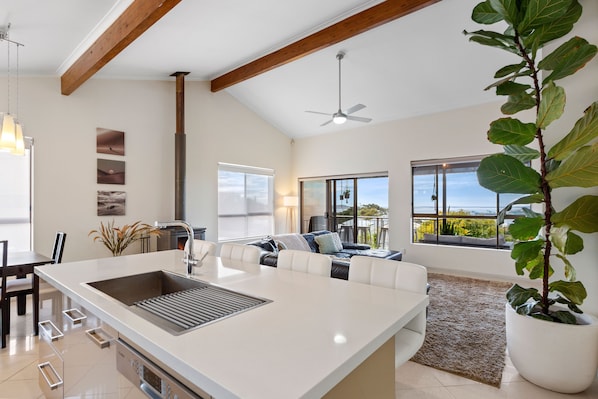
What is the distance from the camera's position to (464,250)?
5250mm

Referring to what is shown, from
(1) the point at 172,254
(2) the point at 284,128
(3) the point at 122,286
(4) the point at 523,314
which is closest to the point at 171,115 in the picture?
(2) the point at 284,128

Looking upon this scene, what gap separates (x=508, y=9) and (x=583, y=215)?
1396 mm

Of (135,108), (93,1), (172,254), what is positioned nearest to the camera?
(172,254)

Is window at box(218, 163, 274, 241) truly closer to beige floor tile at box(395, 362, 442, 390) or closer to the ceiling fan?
the ceiling fan

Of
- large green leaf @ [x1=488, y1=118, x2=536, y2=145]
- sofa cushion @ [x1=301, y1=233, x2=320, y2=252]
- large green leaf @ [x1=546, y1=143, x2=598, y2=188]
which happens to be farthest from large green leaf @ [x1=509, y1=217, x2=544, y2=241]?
sofa cushion @ [x1=301, y1=233, x2=320, y2=252]

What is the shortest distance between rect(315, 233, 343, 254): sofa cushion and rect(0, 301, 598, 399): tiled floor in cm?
276

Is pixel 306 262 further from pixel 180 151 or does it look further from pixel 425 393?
pixel 180 151

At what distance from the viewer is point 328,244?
204 inches

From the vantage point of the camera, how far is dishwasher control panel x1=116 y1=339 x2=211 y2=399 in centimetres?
84

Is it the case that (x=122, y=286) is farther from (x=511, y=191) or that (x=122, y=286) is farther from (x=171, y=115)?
(x=171, y=115)

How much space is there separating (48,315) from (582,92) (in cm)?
382

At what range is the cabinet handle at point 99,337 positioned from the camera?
117cm

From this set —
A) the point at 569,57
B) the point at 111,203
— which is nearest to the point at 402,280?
the point at 569,57

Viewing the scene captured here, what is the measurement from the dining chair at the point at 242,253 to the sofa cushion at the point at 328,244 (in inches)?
112
